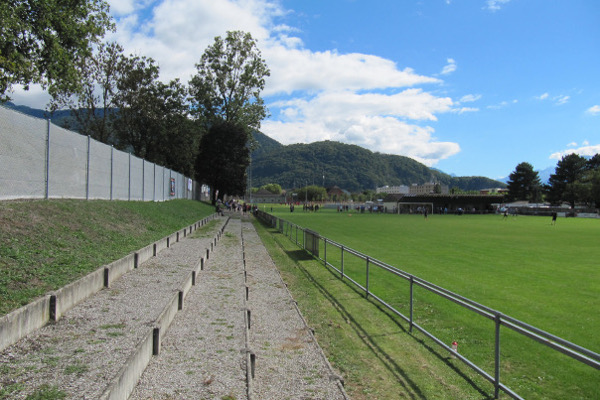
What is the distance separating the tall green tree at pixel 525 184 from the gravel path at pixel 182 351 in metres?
130

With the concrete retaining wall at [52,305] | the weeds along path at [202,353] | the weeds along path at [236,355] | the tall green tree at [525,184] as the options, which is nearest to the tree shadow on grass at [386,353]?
the weeds along path at [236,355]

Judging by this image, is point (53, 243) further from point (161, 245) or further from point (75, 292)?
point (161, 245)

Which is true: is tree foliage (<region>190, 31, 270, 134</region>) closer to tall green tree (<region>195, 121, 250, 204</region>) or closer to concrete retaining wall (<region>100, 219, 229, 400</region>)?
tall green tree (<region>195, 121, 250, 204</region>)

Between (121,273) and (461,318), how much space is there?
7065mm

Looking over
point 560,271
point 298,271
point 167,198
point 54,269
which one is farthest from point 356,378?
point 167,198

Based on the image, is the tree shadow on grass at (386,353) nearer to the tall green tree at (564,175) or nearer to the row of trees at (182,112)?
the row of trees at (182,112)

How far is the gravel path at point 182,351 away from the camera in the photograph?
4.14 m

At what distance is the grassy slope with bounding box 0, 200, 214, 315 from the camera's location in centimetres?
616

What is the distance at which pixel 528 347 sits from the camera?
6.61 m

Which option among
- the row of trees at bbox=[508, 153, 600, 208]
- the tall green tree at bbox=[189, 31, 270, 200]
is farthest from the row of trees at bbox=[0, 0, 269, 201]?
the row of trees at bbox=[508, 153, 600, 208]

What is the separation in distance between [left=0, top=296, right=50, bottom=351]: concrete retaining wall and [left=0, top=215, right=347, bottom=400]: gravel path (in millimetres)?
104

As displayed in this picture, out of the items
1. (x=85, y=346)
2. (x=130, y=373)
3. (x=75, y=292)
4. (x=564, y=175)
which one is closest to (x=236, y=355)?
(x=130, y=373)

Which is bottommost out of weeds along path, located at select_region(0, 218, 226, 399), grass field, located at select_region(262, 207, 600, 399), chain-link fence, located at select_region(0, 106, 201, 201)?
grass field, located at select_region(262, 207, 600, 399)

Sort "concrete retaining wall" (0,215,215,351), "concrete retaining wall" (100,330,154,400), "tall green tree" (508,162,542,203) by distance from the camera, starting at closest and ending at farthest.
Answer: "concrete retaining wall" (100,330,154,400), "concrete retaining wall" (0,215,215,351), "tall green tree" (508,162,542,203)
